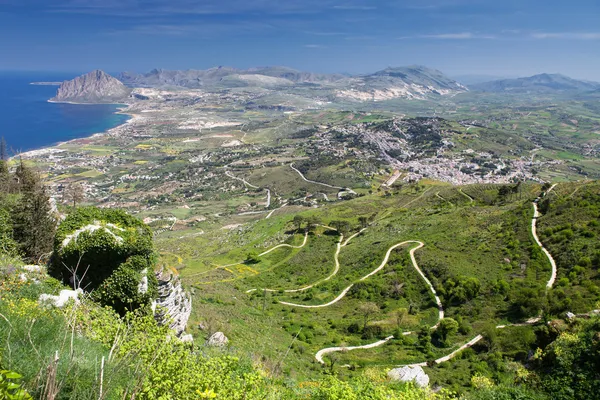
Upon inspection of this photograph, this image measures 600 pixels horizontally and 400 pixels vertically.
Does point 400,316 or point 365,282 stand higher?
point 400,316

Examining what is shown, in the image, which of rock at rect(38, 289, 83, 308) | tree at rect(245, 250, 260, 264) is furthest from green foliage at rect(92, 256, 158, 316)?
tree at rect(245, 250, 260, 264)

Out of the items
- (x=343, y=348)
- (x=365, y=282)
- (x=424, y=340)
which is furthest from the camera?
(x=365, y=282)

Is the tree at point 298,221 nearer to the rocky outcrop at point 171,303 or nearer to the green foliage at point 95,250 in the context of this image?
the rocky outcrop at point 171,303

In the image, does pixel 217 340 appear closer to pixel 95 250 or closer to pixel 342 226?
pixel 95 250

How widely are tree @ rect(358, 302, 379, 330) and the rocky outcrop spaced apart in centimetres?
2176

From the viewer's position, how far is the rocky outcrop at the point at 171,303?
20.5 meters

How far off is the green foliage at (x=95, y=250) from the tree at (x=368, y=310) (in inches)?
1038

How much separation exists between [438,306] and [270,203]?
4715 inches

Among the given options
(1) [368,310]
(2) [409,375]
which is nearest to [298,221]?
(1) [368,310]

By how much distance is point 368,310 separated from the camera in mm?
39906

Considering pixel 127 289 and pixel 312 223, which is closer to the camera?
pixel 127 289

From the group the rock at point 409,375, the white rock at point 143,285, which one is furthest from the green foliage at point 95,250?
the rock at point 409,375

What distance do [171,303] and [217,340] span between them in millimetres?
4648

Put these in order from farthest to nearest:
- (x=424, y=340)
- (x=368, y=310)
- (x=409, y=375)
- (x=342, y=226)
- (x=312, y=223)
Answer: (x=312, y=223)
(x=342, y=226)
(x=368, y=310)
(x=424, y=340)
(x=409, y=375)
